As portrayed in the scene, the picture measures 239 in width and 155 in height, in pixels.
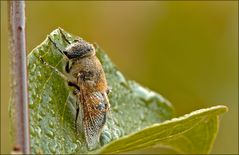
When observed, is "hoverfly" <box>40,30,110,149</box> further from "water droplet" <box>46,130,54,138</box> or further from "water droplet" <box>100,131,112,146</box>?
"water droplet" <box>46,130,54,138</box>

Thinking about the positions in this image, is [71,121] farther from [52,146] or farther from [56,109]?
[52,146]

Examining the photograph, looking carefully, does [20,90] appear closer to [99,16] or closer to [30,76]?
[30,76]

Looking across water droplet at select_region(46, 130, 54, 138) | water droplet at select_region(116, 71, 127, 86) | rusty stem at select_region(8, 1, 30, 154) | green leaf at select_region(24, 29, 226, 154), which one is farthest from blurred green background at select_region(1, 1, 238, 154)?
rusty stem at select_region(8, 1, 30, 154)

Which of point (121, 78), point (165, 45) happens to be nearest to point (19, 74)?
point (121, 78)

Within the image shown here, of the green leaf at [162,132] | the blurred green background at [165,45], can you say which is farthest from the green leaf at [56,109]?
the blurred green background at [165,45]

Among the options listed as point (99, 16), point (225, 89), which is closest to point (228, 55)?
point (225, 89)

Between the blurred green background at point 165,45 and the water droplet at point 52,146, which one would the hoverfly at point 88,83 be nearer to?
the water droplet at point 52,146
